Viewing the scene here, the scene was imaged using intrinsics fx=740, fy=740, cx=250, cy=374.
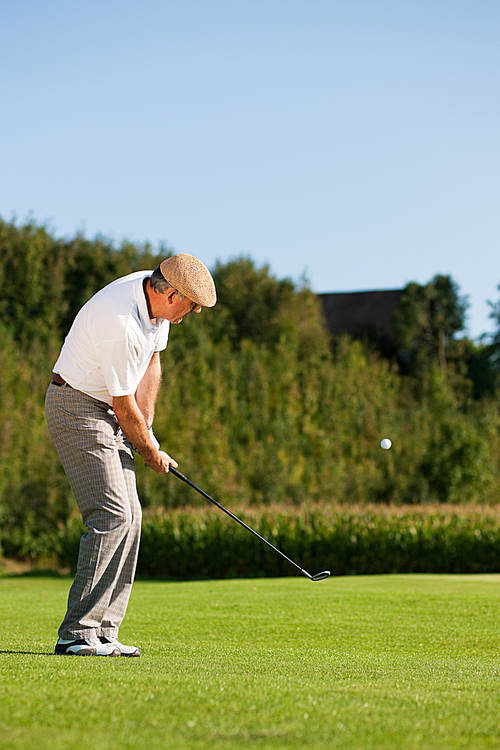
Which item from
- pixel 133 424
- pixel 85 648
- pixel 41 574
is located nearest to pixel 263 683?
pixel 85 648

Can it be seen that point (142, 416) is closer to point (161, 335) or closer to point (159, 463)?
point (159, 463)

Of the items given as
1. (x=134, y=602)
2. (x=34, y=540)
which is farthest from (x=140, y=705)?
(x=34, y=540)

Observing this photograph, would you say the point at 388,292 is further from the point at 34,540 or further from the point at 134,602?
the point at 134,602

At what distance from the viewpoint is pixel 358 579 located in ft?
30.3

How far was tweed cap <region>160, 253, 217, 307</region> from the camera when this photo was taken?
3.31 meters

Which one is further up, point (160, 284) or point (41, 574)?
point (160, 284)

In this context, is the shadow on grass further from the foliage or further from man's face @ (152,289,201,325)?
man's face @ (152,289,201,325)

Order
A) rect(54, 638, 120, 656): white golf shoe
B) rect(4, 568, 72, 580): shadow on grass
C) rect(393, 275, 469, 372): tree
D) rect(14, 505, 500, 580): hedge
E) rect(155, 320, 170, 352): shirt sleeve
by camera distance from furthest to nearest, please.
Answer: rect(393, 275, 469, 372): tree < rect(4, 568, 72, 580): shadow on grass < rect(14, 505, 500, 580): hedge < rect(155, 320, 170, 352): shirt sleeve < rect(54, 638, 120, 656): white golf shoe

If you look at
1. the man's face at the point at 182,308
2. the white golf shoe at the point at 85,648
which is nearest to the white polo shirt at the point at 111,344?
the man's face at the point at 182,308

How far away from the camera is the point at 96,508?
322cm

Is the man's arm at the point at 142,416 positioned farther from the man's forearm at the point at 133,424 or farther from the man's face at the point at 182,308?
the man's face at the point at 182,308

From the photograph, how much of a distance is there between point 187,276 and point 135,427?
0.71m

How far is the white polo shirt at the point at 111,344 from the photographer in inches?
125

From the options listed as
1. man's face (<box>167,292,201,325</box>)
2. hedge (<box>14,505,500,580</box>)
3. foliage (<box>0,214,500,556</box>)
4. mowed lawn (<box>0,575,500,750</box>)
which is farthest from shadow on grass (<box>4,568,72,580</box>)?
man's face (<box>167,292,201,325</box>)
